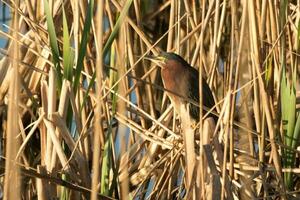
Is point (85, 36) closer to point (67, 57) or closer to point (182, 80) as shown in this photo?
point (67, 57)

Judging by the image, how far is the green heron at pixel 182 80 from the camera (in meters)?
3.83

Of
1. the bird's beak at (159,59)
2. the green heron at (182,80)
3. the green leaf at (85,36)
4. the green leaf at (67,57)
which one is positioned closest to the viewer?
the green leaf at (85,36)

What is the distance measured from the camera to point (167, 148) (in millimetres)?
3646

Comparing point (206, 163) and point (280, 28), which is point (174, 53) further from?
point (206, 163)

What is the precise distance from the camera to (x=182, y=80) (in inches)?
171

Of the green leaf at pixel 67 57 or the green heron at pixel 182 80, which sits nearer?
the green leaf at pixel 67 57

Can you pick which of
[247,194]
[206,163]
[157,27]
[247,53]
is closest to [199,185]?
[206,163]

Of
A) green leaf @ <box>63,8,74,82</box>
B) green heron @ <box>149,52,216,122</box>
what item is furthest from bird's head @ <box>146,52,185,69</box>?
green leaf @ <box>63,8,74,82</box>

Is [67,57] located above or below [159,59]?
below

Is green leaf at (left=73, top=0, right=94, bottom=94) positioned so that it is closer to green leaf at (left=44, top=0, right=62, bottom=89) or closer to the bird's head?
green leaf at (left=44, top=0, right=62, bottom=89)

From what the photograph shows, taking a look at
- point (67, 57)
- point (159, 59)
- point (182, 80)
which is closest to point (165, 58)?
point (159, 59)

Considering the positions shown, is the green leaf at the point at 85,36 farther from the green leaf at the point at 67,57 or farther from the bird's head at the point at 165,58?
the bird's head at the point at 165,58

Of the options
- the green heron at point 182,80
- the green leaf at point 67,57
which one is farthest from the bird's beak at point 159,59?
the green leaf at point 67,57

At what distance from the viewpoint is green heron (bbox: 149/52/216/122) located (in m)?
3.83
